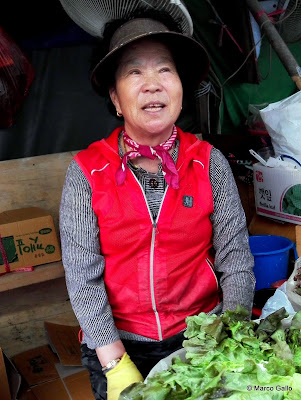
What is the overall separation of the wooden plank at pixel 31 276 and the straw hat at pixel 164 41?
1054 millimetres

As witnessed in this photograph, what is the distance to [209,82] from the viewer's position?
3805mm

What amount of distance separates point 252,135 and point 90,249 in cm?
190

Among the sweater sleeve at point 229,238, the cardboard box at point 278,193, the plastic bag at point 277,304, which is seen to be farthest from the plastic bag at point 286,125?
the plastic bag at point 277,304

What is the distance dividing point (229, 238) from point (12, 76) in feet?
4.96

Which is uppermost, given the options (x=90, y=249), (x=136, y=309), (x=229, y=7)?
(x=229, y=7)

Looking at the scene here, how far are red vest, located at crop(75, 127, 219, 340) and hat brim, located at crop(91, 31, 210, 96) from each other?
0.31m

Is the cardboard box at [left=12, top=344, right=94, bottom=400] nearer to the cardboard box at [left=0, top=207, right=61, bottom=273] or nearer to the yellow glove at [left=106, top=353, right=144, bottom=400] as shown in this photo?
the cardboard box at [left=0, top=207, right=61, bottom=273]

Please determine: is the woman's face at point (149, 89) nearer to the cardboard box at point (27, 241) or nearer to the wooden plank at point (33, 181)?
the cardboard box at point (27, 241)

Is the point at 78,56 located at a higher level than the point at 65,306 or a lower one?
higher

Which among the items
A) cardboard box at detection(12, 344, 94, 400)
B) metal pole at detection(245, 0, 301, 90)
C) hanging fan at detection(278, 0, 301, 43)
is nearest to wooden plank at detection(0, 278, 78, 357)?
cardboard box at detection(12, 344, 94, 400)

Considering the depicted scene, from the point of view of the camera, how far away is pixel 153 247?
1.95 metres

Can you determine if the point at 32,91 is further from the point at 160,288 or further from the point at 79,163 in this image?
the point at 160,288

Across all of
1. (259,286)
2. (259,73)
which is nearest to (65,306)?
(259,286)

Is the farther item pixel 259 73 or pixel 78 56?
pixel 259 73
